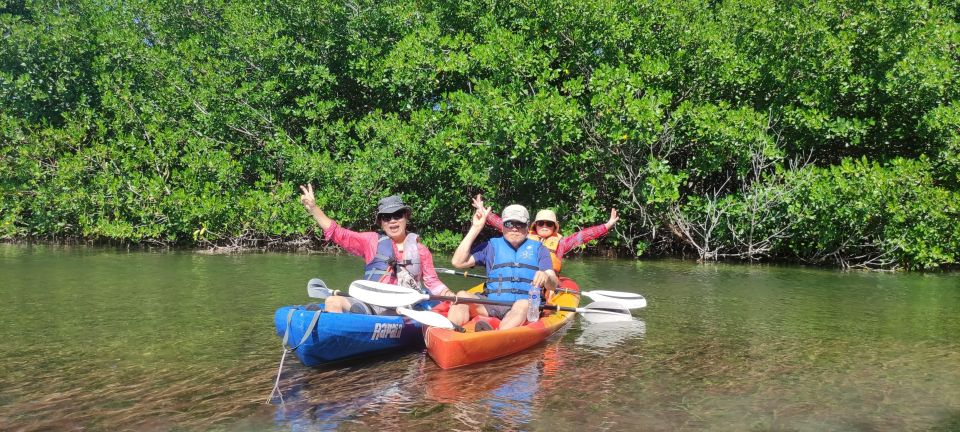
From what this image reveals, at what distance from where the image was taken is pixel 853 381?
5.95 m

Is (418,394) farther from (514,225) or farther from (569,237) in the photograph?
(569,237)

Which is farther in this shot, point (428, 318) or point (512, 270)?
point (512, 270)

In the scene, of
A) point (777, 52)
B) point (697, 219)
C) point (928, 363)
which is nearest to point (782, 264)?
point (697, 219)

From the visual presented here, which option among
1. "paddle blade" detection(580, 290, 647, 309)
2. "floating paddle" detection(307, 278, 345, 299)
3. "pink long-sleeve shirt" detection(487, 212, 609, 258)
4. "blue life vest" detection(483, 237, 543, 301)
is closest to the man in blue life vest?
"blue life vest" detection(483, 237, 543, 301)

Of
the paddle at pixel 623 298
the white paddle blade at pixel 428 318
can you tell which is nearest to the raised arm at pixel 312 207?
the white paddle blade at pixel 428 318

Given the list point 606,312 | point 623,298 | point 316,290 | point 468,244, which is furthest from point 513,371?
point 623,298

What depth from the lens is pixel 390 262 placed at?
6895 millimetres

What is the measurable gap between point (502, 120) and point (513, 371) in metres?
9.18

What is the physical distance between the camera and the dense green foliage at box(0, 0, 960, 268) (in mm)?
14406

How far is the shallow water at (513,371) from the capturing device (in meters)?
4.89

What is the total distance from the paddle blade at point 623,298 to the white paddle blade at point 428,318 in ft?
9.46

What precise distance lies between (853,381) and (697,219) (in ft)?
34.0

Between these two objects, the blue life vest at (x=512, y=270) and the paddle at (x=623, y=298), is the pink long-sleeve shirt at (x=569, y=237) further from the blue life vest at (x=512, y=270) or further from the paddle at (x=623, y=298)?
the blue life vest at (x=512, y=270)

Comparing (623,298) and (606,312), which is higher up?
(623,298)
